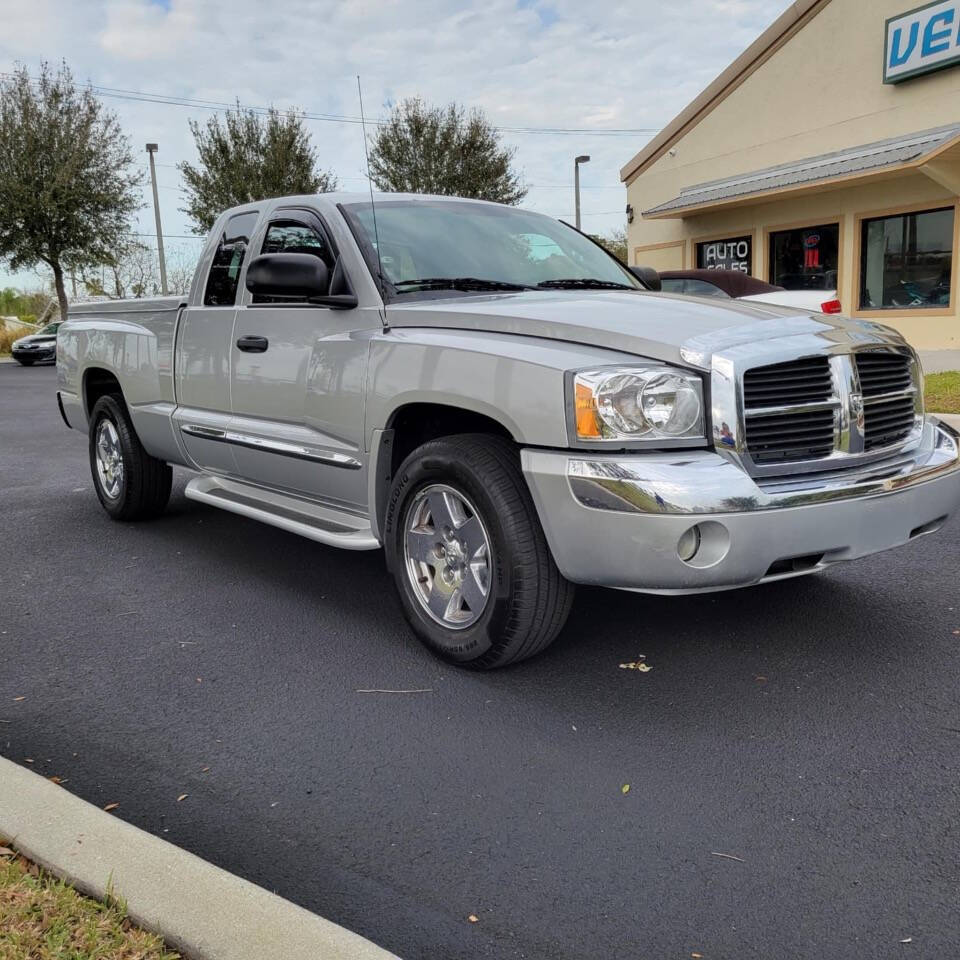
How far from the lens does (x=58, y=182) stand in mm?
33094

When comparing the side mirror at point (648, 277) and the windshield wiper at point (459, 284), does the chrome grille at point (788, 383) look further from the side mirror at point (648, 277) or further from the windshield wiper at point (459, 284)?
the side mirror at point (648, 277)

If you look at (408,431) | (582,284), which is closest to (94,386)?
(408,431)

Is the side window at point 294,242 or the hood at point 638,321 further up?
the side window at point 294,242

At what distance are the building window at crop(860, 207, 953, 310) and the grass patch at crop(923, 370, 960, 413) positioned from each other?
214 inches

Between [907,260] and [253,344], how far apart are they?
53.1ft

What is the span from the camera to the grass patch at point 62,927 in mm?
2074

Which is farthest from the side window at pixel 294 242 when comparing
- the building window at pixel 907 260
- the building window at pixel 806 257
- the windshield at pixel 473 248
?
the building window at pixel 806 257

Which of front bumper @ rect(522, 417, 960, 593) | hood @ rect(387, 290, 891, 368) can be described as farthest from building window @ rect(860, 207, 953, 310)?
front bumper @ rect(522, 417, 960, 593)

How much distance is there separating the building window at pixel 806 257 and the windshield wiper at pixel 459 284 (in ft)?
53.6

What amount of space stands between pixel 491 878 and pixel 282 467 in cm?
258

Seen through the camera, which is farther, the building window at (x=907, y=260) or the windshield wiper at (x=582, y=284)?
the building window at (x=907, y=260)

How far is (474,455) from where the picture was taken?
3.58 meters

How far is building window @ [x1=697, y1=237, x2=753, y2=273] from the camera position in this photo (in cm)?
2133

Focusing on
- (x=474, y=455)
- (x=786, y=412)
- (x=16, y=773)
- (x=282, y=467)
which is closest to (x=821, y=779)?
(x=786, y=412)
